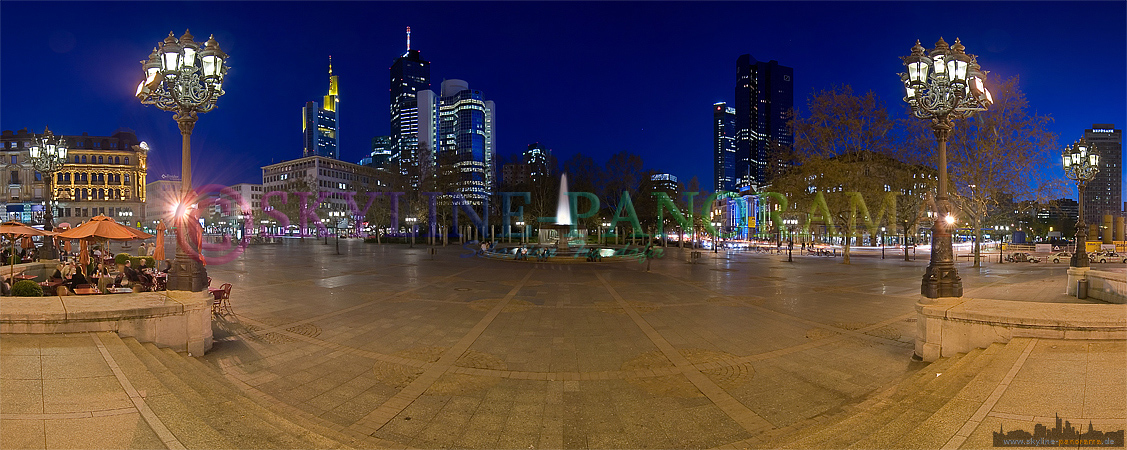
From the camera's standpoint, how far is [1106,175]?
68.4 metres

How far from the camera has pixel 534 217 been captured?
197 feet

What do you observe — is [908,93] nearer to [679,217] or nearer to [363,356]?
[363,356]

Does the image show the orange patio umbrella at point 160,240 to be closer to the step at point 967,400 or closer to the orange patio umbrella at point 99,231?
the orange patio umbrella at point 99,231

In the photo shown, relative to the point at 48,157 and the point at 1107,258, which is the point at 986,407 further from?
the point at 1107,258

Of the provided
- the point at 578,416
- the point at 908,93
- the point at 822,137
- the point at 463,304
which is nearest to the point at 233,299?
the point at 463,304

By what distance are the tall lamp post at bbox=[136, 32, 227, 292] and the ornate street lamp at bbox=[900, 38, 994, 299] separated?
1326cm

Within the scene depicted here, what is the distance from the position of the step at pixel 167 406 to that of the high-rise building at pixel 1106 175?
26087mm

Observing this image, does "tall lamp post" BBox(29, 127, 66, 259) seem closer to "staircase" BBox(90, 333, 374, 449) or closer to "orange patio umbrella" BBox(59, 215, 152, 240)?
"orange patio umbrella" BBox(59, 215, 152, 240)

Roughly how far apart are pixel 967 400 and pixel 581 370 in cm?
479

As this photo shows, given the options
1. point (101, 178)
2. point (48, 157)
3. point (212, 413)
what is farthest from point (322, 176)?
point (212, 413)

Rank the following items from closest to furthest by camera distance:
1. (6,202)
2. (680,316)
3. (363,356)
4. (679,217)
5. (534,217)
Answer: (363,356) < (680,316) < (679,217) < (534,217) < (6,202)

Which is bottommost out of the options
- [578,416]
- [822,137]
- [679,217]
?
[578,416]

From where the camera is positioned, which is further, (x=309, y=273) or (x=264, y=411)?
(x=309, y=273)

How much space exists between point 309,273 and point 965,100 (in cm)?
2413
